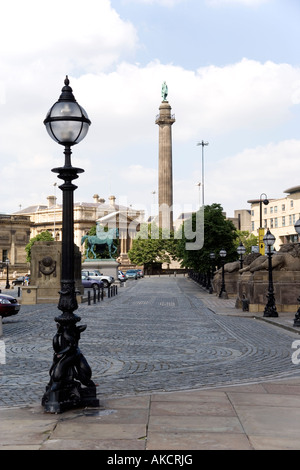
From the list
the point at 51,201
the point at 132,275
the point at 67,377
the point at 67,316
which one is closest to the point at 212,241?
the point at 132,275

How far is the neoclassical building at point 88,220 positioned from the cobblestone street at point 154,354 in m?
112

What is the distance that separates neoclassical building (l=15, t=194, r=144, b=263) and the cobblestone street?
112m

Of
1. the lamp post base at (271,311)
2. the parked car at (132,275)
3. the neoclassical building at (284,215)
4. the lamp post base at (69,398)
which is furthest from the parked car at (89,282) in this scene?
the neoclassical building at (284,215)

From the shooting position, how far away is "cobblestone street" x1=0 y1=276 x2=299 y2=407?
926 cm

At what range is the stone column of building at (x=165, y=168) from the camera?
11831 cm

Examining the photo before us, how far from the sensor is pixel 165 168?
4658 inches

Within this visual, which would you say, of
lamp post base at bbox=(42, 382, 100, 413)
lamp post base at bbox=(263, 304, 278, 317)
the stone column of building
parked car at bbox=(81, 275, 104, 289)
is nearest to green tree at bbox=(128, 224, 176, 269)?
the stone column of building

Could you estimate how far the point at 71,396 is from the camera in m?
7.38

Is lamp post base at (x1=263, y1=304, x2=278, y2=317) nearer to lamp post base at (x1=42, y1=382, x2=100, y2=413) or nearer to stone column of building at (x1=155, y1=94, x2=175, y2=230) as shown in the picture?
lamp post base at (x1=42, y1=382, x2=100, y2=413)

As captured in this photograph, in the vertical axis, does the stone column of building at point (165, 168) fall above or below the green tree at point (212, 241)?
above

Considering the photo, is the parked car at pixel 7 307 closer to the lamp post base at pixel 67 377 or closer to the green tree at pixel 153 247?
the lamp post base at pixel 67 377

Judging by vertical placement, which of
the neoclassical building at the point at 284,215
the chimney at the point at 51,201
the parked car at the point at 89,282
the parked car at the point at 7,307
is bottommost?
the parked car at the point at 89,282

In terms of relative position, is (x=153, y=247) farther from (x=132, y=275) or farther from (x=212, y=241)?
(x=212, y=241)

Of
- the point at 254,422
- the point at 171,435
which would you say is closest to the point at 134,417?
the point at 171,435
